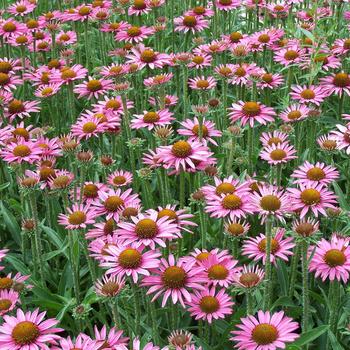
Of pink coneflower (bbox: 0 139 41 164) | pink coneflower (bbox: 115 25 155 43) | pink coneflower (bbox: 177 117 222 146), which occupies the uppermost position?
pink coneflower (bbox: 115 25 155 43)

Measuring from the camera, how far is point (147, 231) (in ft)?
8.41

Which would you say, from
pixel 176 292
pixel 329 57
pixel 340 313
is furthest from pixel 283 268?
pixel 329 57

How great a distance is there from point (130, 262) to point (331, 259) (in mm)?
868

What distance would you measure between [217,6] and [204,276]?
355cm

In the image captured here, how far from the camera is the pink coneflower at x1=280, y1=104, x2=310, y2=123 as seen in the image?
3.82 meters

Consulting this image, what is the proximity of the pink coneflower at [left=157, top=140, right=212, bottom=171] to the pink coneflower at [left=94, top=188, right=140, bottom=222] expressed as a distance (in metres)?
0.24

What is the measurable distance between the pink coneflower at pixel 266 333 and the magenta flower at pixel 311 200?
669 millimetres

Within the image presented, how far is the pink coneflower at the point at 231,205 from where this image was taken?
2.91 m

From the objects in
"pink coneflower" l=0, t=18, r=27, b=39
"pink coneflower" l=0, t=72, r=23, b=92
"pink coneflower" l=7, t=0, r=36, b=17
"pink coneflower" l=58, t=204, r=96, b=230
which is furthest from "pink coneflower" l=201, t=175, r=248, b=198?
"pink coneflower" l=7, t=0, r=36, b=17

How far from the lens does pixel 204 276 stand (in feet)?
8.36

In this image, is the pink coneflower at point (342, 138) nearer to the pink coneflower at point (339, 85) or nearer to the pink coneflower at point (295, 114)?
the pink coneflower at point (295, 114)

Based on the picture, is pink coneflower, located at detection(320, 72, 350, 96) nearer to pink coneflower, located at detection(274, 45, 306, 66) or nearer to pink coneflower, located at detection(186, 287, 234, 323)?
pink coneflower, located at detection(274, 45, 306, 66)

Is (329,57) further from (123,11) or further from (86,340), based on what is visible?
(86,340)

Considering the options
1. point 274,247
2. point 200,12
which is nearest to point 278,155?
point 274,247
